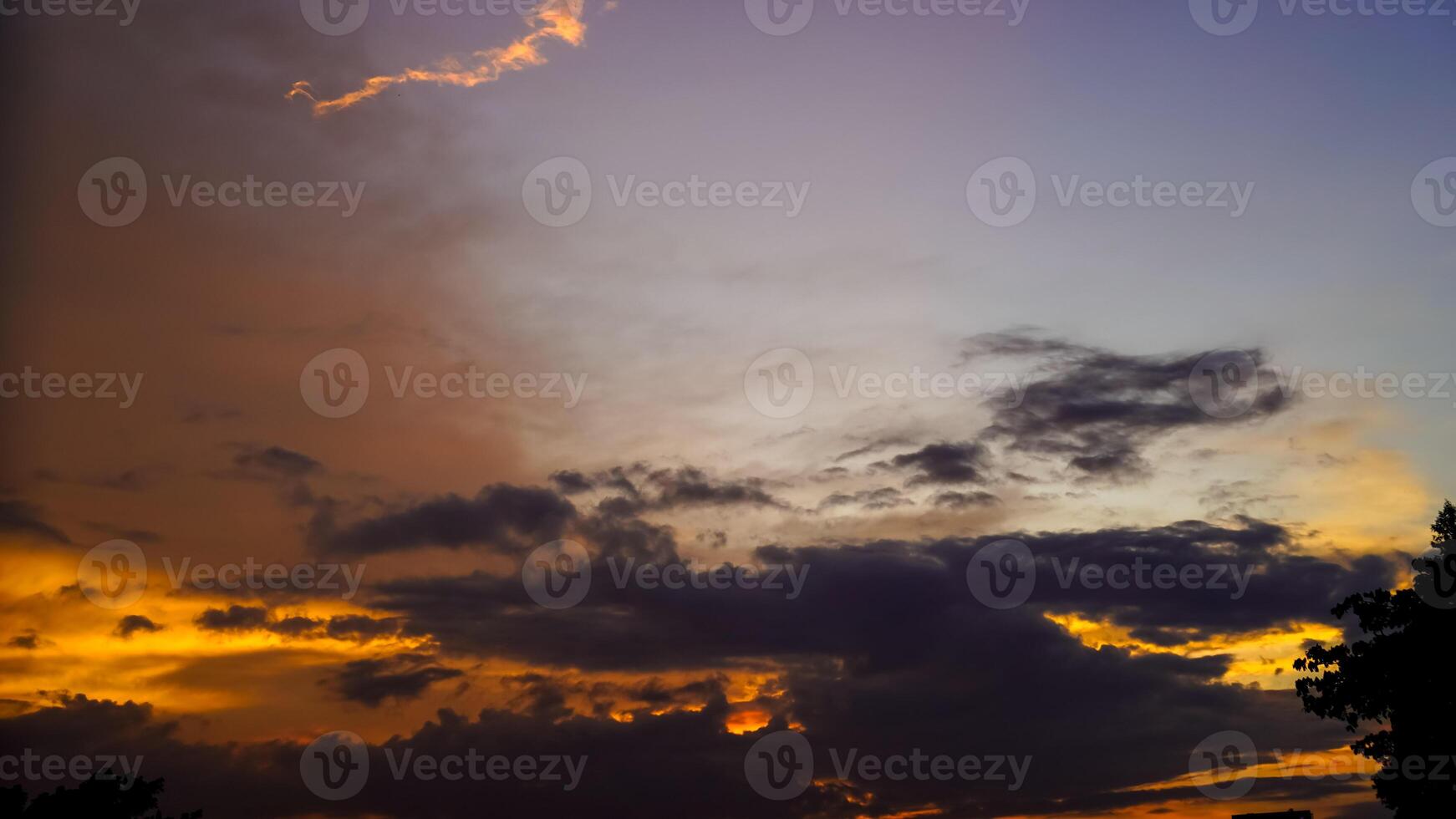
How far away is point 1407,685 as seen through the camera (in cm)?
4659

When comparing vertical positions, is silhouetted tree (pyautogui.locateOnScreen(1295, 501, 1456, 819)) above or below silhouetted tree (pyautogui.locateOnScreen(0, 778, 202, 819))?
above

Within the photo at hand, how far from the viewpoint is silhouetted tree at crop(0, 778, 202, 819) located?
185 feet

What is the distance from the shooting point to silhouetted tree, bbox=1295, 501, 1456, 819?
45656mm

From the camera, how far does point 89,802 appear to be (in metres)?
58.0

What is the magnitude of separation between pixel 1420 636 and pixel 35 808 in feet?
233

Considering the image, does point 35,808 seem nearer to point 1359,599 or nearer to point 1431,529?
point 1359,599

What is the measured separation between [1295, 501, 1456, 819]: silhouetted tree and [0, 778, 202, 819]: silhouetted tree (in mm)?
62622

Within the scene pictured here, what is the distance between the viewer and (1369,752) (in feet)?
159

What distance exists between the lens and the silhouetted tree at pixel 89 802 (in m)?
56.4

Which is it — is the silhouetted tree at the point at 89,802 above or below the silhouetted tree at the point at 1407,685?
below

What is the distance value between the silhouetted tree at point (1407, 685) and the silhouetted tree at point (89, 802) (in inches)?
2465

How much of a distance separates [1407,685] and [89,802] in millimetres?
68179

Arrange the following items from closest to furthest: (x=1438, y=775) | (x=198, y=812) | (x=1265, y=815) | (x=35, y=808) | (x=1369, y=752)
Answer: (x=1438, y=775) → (x=1369, y=752) → (x=1265, y=815) → (x=35, y=808) → (x=198, y=812)

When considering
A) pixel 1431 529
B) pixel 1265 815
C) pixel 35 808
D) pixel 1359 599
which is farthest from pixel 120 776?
pixel 1431 529
